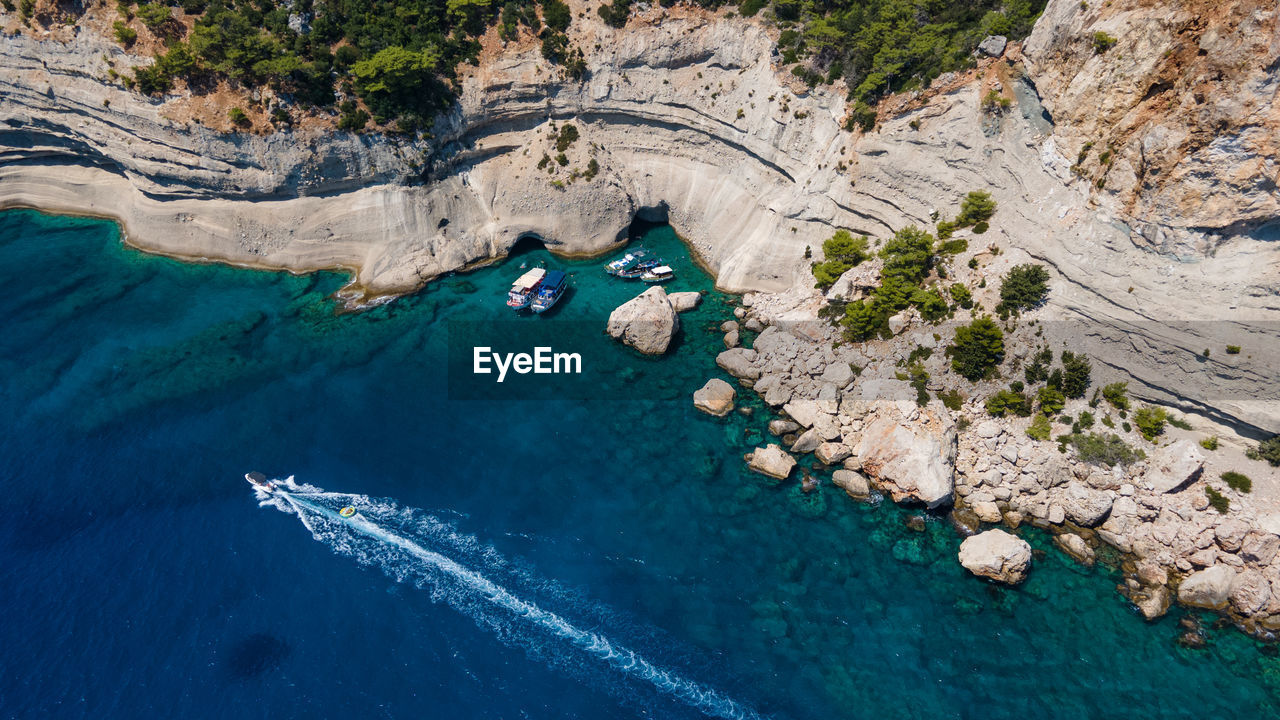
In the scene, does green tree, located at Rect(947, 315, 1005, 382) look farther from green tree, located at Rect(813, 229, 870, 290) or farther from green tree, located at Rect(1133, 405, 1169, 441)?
green tree, located at Rect(813, 229, 870, 290)

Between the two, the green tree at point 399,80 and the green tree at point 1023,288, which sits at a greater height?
the green tree at point 399,80

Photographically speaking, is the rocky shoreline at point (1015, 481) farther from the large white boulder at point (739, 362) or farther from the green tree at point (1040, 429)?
the large white boulder at point (739, 362)

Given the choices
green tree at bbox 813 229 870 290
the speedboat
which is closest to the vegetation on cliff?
green tree at bbox 813 229 870 290

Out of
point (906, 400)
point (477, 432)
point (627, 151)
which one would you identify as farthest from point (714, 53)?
point (477, 432)

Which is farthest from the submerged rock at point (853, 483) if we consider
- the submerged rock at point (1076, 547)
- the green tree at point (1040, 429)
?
the submerged rock at point (1076, 547)

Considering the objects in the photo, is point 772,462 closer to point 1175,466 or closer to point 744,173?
point 1175,466

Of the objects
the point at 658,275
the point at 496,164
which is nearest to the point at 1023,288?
the point at 658,275
